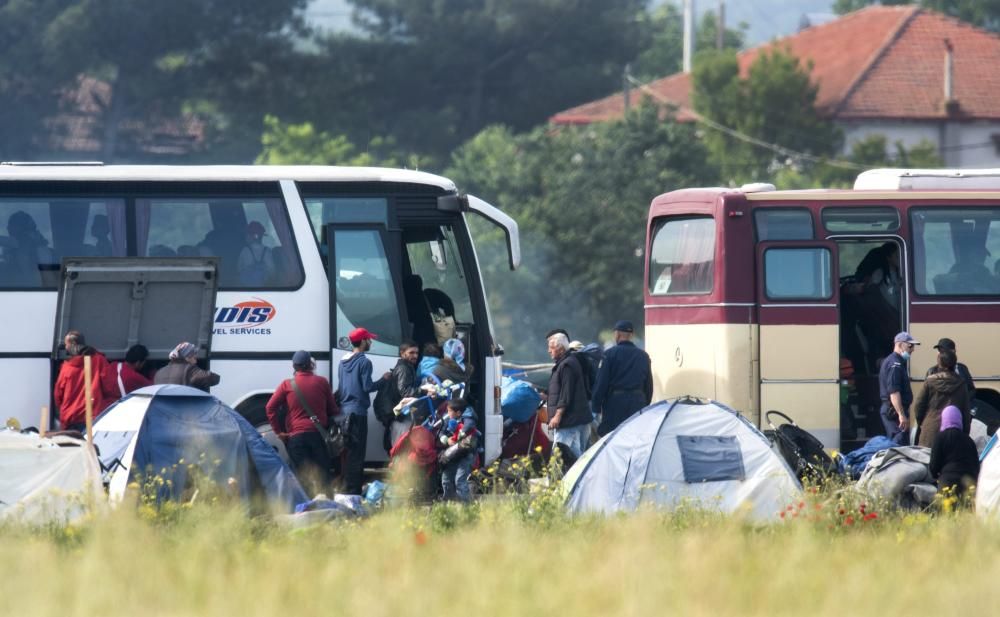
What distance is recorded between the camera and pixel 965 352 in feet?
59.0

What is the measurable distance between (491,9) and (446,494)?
5178 cm

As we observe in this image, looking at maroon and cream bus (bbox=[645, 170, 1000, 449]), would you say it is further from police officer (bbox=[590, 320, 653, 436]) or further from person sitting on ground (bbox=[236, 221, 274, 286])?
person sitting on ground (bbox=[236, 221, 274, 286])

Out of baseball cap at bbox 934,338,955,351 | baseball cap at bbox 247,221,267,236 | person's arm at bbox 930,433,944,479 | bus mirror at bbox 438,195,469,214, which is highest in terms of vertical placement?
bus mirror at bbox 438,195,469,214

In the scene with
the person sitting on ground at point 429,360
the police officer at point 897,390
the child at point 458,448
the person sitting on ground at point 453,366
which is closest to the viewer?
the child at point 458,448

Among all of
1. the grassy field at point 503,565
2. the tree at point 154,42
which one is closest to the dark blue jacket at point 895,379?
the grassy field at point 503,565

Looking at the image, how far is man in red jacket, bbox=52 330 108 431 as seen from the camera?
15.6 meters

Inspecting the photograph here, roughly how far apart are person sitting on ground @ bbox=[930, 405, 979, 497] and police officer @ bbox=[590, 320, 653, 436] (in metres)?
3.99

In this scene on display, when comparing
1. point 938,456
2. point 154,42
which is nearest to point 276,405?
point 938,456

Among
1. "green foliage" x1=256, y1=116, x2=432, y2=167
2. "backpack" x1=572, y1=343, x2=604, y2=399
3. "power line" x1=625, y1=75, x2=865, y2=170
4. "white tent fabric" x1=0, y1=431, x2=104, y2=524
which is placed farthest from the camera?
"power line" x1=625, y1=75, x2=865, y2=170

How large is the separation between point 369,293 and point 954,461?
568 centimetres

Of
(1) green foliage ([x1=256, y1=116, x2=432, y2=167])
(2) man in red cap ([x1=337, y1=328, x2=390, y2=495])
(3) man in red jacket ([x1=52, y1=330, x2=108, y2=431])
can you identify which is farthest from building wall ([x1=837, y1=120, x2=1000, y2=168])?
(3) man in red jacket ([x1=52, y1=330, x2=108, y2=431])

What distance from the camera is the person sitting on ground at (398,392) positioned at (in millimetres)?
16031

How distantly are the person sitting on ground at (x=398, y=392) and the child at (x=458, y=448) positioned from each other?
0.39 metres

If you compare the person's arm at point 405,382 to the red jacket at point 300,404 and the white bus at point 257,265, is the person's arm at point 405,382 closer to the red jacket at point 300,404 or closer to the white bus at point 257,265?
the white bus at point 257,265
